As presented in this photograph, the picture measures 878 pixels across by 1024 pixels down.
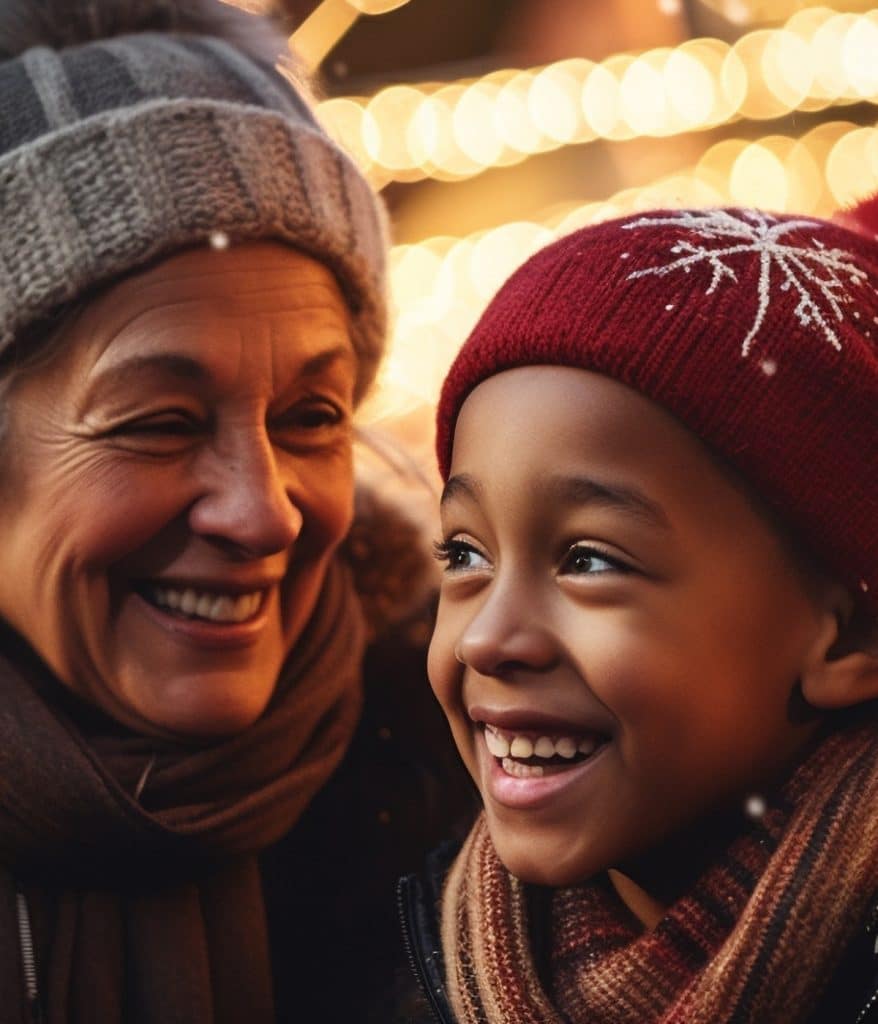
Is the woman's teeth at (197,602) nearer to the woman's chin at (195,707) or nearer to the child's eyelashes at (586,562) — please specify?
the woman's chin at (195,707)

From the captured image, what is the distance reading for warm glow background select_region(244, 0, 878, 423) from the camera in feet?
9.07

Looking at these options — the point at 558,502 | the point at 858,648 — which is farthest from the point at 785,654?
the point at 558,502

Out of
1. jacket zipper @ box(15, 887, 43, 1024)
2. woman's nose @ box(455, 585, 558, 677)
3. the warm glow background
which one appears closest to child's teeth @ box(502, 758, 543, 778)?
woman's nose @ box(455, 585, 558, 677)

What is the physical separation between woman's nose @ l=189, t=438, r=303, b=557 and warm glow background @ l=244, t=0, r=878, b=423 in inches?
18.2

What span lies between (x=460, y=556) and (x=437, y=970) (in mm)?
517

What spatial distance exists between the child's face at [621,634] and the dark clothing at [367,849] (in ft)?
2.08

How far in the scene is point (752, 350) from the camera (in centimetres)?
141

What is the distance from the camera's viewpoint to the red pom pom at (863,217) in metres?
1.65

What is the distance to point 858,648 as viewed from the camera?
4.74 feet

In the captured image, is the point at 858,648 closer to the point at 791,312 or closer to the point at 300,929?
the point at 791,312

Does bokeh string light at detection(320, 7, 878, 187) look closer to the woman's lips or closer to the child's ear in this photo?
the woman's lips

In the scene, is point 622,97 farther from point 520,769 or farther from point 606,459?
point 520,769

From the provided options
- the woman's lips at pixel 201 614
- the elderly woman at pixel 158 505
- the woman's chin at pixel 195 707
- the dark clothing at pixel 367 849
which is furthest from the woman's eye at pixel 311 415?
the dark clothing at pixel 367 849

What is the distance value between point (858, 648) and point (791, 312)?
369mm
